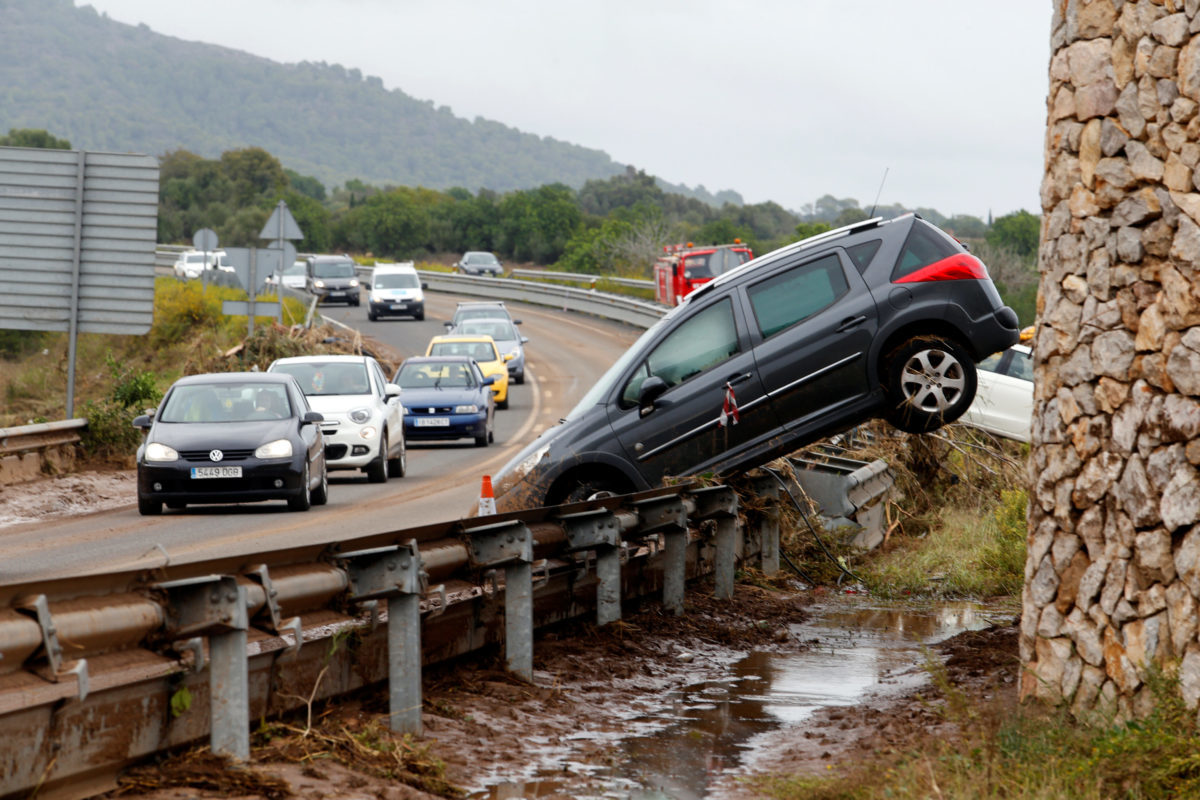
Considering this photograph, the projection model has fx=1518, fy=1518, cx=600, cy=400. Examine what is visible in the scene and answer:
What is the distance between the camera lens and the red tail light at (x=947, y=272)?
1132 centimetres

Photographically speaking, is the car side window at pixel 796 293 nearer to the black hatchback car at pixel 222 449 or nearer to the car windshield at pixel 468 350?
the black hatchback car at pixel 222 449

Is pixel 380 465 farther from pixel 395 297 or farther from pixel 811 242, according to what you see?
pixel 395 297

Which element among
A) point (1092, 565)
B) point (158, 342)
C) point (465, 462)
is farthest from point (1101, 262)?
point (158, 342)

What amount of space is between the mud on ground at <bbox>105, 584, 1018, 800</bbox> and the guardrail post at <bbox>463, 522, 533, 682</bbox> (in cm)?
13

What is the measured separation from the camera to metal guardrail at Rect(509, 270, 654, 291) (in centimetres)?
5662

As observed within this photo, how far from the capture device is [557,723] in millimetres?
7273

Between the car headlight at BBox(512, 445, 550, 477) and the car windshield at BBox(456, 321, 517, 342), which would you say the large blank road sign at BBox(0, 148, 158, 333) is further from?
the car windshield at BBox(456, 321, 517, 342)

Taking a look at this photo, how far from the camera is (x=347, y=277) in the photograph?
189 ft

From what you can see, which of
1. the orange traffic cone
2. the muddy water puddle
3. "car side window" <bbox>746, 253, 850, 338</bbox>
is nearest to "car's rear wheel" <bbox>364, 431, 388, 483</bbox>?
the orange traffic cone

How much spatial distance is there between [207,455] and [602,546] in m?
8.01

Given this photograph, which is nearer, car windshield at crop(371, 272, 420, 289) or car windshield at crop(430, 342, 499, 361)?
car windshield at crop(430, 342, 499, 361)

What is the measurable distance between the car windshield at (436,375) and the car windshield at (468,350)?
18.4 feet

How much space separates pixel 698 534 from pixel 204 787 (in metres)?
6.89

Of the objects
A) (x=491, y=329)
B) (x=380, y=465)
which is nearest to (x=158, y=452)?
(x=380, y=465)
